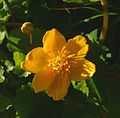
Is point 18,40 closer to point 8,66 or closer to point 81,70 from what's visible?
point 8,66

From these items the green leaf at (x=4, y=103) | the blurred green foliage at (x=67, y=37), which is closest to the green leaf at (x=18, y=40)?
the blurred green foliage at (x=67, y=37)

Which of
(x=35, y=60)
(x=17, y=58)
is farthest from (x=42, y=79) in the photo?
(x=17, y=58)

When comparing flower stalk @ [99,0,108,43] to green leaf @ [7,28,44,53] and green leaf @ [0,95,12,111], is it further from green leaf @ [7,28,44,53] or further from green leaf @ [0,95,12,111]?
green leaf @ [0,95,12,111]

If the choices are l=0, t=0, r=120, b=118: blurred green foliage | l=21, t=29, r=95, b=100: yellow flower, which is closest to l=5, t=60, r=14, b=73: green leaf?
l=0, t=0, r=120, b=118: blurred green foliage

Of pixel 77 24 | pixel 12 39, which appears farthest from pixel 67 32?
pixel 12 39

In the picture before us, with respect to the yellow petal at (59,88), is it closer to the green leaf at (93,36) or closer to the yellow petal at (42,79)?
the yellow petal at (42,79)

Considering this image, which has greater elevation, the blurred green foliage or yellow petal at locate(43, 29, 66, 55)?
yellow petal at locate(43, 29, 66, 55)

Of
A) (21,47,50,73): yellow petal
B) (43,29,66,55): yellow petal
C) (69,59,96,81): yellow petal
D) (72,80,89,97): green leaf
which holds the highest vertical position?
(43,29,66,55): yellow petal
